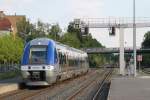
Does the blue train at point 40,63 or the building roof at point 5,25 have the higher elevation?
the building roof at point 5,25

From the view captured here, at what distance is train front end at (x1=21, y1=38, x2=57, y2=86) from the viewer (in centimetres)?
3406

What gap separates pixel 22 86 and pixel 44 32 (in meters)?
67.8

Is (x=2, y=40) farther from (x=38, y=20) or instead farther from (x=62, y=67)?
(x=62, y=67)

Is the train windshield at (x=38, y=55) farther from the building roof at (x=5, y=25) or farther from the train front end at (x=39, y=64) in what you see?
the building roof at (x=5, y=25)

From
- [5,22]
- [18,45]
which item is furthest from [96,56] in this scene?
[18,45]

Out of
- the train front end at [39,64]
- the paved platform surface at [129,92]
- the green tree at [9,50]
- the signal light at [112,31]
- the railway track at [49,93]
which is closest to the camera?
the paved platform surface at [129,92]

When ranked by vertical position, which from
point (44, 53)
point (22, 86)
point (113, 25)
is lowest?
point (22, 86)

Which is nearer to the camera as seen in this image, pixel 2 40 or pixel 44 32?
pixel 2 40

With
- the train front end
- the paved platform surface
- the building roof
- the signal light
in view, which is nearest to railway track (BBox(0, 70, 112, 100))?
the train front end

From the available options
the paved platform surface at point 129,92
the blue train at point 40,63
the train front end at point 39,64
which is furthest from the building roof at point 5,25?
the paved platform surface at point 129,92

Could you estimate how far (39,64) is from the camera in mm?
34344

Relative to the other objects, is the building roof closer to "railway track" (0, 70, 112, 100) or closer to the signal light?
the signal light

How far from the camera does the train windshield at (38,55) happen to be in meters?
34.6

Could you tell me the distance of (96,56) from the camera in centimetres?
17850
